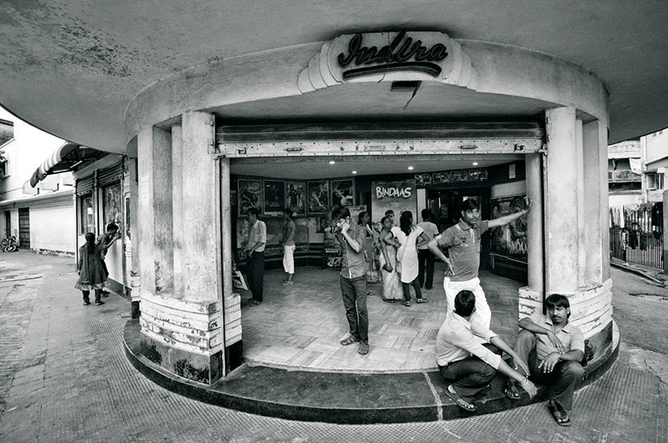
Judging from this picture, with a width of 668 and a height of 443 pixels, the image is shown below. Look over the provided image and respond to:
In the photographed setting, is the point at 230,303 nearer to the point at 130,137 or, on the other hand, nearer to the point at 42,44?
the point at 130,137

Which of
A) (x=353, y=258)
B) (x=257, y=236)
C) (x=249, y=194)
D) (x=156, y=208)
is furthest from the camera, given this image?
(x=249, y=194)

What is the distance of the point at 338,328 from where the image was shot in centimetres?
533

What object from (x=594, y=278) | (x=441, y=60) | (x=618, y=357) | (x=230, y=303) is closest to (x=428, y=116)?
(x=441, y=60)

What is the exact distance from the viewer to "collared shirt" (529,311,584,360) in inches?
132

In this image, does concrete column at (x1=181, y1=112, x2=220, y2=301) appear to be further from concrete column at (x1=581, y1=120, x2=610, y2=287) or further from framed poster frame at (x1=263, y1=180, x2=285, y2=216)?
framed poster frame at (x1=263, y1=180, x2=285, y2=216)

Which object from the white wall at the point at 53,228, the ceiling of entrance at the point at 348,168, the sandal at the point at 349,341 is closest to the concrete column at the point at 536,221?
the sandal at the point at 349,341

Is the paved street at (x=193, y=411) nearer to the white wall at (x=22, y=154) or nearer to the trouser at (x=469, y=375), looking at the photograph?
the trouser at (x=469, y=375)

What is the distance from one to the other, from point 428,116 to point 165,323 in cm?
420

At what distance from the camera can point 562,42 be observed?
136 inches

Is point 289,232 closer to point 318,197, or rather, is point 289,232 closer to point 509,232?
point 318,197

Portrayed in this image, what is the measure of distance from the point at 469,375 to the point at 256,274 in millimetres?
4659

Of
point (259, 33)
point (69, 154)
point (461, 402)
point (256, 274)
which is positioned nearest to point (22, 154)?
point (69, 154)

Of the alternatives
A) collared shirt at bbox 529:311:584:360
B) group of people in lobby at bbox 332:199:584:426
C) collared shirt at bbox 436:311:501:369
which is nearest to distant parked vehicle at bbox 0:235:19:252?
group of people in lobby at bbox 332:199:584:426

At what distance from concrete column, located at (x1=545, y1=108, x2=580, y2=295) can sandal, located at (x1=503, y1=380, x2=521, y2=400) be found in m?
1.22
